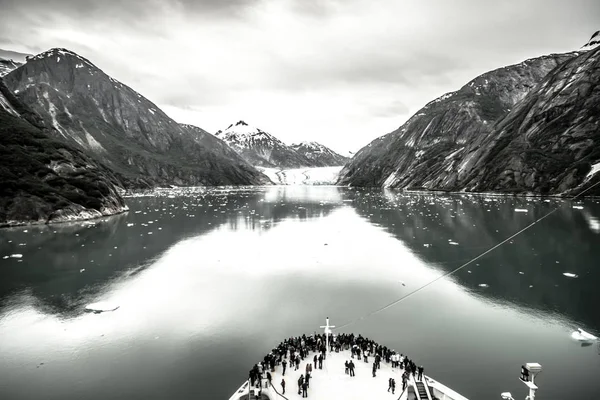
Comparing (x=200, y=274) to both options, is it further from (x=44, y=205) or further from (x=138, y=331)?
(x=44, y=205)

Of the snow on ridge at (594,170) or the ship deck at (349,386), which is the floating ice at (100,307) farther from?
the snow on ridge at (594,170)

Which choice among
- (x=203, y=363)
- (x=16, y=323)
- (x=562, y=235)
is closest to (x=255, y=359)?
(x=203, y=363)

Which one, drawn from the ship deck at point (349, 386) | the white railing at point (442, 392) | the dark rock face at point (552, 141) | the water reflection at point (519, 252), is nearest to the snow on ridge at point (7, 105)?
the water reflection at point (519, 252)

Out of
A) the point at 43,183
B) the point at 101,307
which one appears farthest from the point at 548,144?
the point at 43,183

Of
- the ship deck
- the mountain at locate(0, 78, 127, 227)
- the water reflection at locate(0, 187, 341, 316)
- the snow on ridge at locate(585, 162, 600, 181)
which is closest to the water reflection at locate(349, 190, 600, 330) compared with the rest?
the ship deck

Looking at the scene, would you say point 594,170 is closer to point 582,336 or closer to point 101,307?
point 582,336

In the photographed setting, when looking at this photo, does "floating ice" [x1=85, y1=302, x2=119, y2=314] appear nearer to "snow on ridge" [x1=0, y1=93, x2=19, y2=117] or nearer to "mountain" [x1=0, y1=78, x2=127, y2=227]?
"mountain" [x1=0, y1=78, x2=127, y2=227]

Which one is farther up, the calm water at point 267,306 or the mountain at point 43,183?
the mountain at point 43,183
